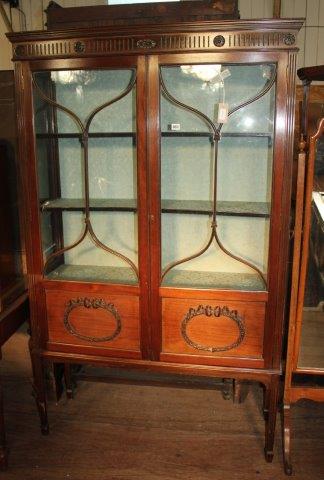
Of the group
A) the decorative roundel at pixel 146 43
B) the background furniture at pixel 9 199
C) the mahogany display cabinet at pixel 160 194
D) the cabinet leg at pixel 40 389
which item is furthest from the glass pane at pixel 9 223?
the decorative roundel at pixel 146 43

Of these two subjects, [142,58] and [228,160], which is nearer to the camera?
[142,58]

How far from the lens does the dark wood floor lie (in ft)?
5.49

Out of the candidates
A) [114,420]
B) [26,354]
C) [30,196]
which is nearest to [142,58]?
[30,196]

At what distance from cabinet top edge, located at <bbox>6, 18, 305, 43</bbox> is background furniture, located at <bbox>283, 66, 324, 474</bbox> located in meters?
0.20

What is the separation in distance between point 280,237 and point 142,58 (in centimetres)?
82

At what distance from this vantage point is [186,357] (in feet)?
5.60

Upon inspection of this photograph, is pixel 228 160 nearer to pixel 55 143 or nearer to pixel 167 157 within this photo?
pixel 167 157

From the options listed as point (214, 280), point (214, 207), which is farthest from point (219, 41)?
point (214, 280)

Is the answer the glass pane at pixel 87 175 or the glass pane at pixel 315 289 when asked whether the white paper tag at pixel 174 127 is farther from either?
the glass pane at pixel 315 289

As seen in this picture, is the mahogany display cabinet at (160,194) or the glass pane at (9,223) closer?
the mahogany display cabinet at (160,194)

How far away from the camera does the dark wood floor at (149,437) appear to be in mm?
1673

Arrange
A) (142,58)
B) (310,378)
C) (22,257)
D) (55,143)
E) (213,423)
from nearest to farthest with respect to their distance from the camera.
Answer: (142,58) → (55,143) → (213,423) → (310,378) → (22,257)

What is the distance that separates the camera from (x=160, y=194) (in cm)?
160

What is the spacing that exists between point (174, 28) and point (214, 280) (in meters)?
0.98
